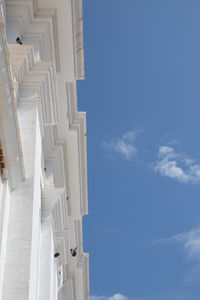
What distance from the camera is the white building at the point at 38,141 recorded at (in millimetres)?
6633

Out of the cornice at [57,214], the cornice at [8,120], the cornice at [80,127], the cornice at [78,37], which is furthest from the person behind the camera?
the cornice at [80,127]

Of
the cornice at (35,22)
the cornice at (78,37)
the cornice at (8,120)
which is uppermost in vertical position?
the cornice at (78,37)

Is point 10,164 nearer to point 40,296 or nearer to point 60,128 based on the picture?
point 40,296

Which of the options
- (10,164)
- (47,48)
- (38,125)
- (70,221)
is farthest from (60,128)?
(10,164)

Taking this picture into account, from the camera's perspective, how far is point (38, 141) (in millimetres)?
8789

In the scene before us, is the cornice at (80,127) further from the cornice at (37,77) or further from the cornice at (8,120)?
the cornice at (8,120)

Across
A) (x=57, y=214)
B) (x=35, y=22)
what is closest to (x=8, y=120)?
(x=35, y=22)

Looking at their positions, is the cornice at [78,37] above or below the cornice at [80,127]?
above

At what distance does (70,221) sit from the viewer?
15.8 m

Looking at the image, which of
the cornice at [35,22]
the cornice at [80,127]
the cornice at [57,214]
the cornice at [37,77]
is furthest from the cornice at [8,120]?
→ the cornice at [80,127]

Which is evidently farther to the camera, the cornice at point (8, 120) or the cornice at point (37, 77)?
the cornice at point (37, 77)

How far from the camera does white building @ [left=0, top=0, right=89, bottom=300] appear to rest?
6633 millimetres

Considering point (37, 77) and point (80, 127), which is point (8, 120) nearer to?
point (37, 77)

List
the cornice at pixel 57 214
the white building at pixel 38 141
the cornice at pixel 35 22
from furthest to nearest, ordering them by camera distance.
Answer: the cornice at pixel 57 214
the cornice at pixel 35 22
the white building at pixel 38 141
